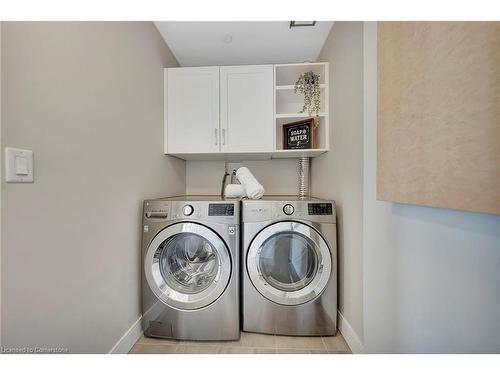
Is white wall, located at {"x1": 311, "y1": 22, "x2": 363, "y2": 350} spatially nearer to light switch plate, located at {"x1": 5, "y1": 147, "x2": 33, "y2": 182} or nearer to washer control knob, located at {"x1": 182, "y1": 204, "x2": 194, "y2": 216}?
washer control knob, located at {"x1": 182, "y1": 204, "x2": 194, "y2": 216}

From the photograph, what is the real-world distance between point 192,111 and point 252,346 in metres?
1.92

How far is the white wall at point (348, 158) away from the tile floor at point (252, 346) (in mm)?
151

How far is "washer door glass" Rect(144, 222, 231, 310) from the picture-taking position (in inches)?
56.1

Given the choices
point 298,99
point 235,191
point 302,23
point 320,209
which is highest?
point 302,23

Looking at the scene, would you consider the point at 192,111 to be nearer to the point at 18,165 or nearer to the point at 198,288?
the point at 18,165

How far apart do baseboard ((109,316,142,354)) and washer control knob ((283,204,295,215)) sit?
130 centimetres

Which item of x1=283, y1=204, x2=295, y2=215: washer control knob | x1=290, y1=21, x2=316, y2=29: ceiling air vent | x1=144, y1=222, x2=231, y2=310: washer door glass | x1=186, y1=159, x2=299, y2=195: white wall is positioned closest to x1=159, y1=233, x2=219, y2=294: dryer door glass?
x1=144, y1=222, x2=231, y2=310: washer door glass

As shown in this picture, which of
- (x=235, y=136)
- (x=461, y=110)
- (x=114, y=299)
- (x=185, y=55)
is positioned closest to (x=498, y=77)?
(x=461, y=110)

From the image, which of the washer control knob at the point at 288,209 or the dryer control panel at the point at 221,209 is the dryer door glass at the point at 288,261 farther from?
the dryer control panel at the point at 221,209

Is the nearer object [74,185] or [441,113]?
[441,113]

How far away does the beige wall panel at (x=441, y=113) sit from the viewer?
1.75ft

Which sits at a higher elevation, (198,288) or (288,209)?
(288,209)

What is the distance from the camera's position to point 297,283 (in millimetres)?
1512

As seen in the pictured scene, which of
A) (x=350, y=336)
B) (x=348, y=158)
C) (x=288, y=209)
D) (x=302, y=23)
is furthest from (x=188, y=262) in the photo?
(x=302, y=23)
